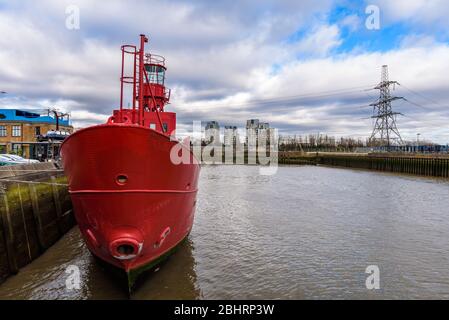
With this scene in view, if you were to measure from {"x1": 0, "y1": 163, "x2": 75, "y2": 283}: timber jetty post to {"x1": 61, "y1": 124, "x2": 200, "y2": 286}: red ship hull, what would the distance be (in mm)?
2291

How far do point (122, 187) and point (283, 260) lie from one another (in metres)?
6.21

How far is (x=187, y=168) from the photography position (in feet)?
29.6

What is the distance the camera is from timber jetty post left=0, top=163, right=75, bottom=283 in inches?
333

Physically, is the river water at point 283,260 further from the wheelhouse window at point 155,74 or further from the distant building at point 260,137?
the distant building at point 260,137

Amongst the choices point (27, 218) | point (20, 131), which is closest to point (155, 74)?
point (27, 218)

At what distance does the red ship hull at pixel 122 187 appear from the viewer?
274 inches

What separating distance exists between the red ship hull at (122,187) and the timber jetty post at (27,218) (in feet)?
7.52

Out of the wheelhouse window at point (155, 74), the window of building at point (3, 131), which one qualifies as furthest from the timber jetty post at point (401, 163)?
the window of building at point (3, 131)

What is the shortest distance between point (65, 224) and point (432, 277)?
13596 millimetres
